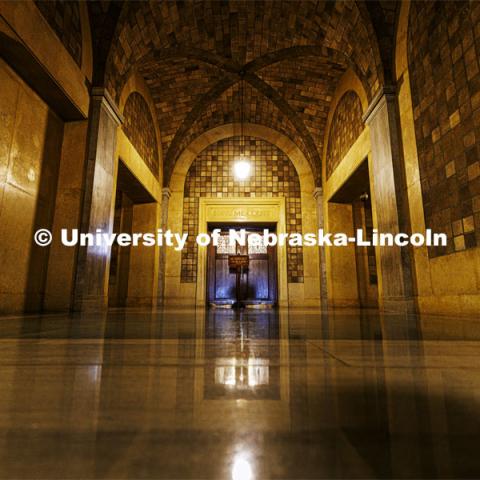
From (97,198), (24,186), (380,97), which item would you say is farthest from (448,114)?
(24,186)

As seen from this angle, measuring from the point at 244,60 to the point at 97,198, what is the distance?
501cm

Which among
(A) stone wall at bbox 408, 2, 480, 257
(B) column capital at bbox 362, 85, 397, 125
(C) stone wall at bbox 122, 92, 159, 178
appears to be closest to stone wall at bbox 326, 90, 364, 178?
(B) column capital at bbox 362, 85, 397, 125

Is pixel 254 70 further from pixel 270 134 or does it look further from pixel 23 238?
pixel 23 238

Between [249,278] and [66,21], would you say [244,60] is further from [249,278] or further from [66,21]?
[249,278]

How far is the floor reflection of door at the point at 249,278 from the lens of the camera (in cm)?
1045

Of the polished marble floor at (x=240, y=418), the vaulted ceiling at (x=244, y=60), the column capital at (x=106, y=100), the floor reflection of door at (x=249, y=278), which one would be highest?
the vaulted ceiling at (x=244, y=60)

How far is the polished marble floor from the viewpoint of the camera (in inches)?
12.5

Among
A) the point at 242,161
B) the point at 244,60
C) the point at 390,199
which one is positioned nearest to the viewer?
the point at 390,199

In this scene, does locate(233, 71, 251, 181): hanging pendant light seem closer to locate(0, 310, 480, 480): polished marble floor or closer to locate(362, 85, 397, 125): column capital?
locate(362, 85, 397, 125): column capital

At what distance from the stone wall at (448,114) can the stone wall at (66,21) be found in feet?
16.4

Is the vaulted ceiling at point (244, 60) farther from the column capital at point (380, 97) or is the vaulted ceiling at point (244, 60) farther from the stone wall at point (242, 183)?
the stone wall at point (242, 183)

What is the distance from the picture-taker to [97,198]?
518 cm

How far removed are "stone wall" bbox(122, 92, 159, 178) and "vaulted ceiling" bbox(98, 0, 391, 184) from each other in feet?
1.79

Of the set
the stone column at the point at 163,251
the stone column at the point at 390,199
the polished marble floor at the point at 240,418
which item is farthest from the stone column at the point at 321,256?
the polished marble floor at the point at 240,418
